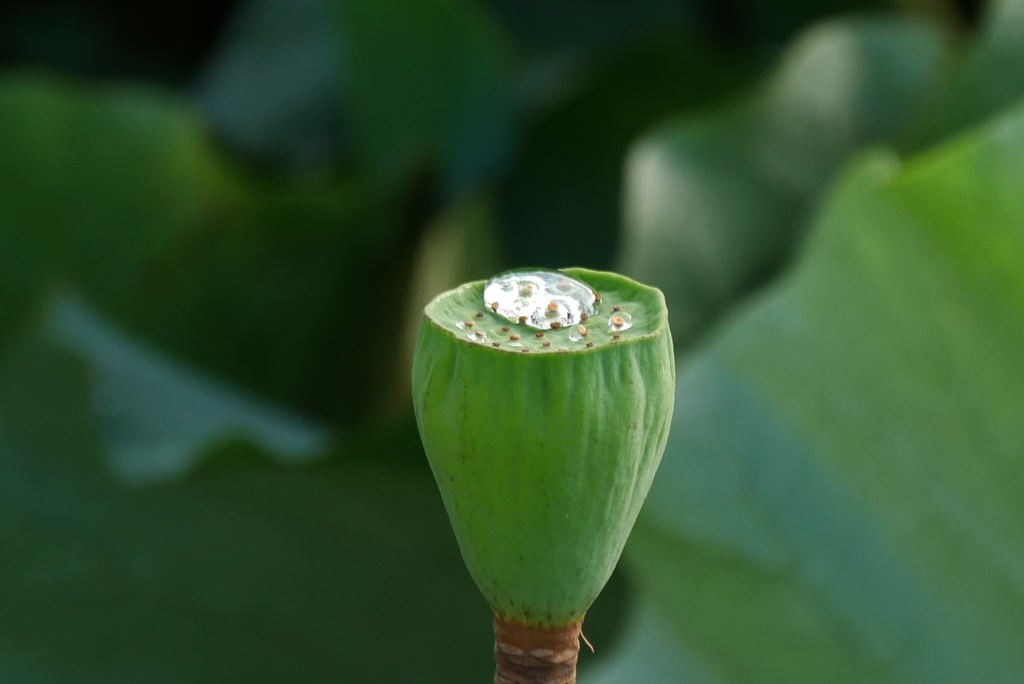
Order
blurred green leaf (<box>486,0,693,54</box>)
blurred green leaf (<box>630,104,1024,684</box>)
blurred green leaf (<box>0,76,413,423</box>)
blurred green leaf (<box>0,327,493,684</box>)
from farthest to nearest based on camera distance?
blurred green leaf (<box>486,0,693,54</box>) → blurred green leaf (<box>0,76,413,423</box>) → blurred green leaf (<box>0,327,493,684</box>) → blurred green leaf (<box>630,104,1024,684</box>)

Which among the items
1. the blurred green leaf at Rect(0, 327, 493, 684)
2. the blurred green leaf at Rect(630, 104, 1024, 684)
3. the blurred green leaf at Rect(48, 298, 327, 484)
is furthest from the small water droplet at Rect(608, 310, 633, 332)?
the blurred green leaf at Rect(48, 298, 327, 484)

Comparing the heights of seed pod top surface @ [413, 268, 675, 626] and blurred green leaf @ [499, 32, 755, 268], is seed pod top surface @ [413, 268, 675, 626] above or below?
above

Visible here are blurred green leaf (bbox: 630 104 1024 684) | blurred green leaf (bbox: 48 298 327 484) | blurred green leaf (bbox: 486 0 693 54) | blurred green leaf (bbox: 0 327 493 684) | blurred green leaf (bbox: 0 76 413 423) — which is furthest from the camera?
blurred green leaf (bbox: 486 0 693 54)

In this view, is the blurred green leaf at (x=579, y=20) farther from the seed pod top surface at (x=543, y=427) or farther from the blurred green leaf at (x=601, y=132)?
the seed pod top surface at (x=543, y=427)

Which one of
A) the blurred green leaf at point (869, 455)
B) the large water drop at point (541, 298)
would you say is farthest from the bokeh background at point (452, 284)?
the large water drop at point (541, 298)

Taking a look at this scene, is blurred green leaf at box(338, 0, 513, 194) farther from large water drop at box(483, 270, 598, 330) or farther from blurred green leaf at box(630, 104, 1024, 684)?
large water drop at box(483, 270, 598, 330)

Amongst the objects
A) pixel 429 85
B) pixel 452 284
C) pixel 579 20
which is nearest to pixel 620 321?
pixel 452 284

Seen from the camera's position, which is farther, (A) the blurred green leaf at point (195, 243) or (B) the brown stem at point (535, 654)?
(A) the blurred green leaf at point (195, 243)
